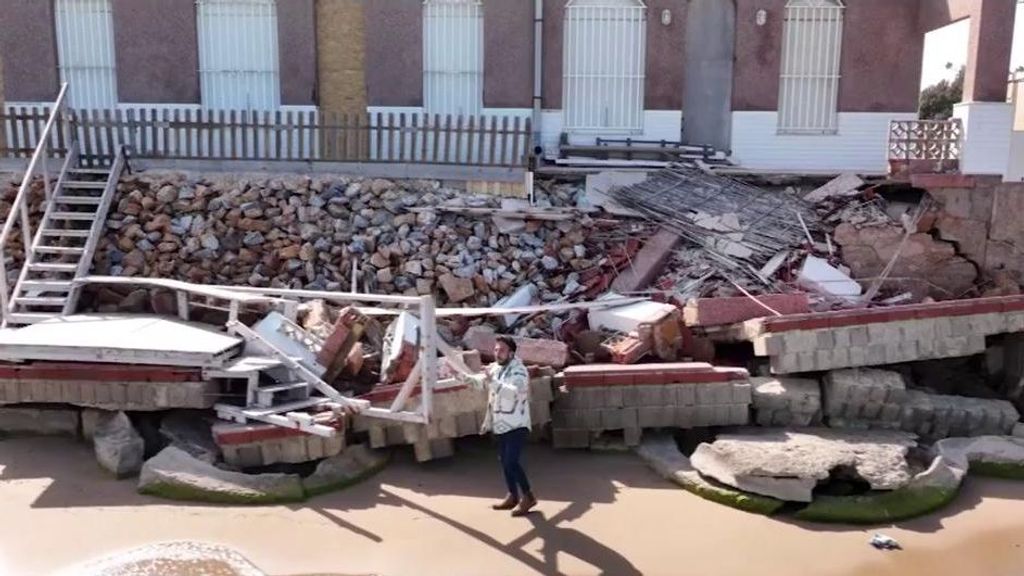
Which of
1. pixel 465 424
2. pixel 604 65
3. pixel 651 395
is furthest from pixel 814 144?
pixel 465 424

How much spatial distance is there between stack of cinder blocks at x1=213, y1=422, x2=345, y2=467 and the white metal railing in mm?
3580

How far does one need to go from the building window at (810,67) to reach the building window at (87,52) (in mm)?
11912

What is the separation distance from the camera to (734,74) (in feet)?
46.6

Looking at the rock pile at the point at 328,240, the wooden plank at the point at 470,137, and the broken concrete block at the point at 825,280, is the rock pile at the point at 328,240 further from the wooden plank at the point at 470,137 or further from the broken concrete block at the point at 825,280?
the broken concrete block at the point at 825,280

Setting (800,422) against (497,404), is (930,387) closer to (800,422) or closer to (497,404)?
Answer: (800,422)

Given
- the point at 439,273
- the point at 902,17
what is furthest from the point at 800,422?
the point at 902,17

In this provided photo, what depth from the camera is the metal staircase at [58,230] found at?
9.23 metres

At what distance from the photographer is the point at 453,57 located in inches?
555

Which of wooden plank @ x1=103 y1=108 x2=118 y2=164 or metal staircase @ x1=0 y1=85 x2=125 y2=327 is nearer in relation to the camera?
metal staircase @ x1=0 y1=85 x2=125 y2=327

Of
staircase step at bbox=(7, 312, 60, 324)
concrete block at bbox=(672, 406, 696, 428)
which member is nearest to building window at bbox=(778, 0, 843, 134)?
concrete block at bbox=(672, 406, 696, 428)

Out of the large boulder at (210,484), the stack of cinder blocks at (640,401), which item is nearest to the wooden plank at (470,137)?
the stack of cinder blocks at (640,401)

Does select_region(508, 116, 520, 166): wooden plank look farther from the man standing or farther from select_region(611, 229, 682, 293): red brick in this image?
Answer: the man standing

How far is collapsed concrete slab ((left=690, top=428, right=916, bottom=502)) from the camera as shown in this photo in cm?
688

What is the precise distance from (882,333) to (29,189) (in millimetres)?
10986
